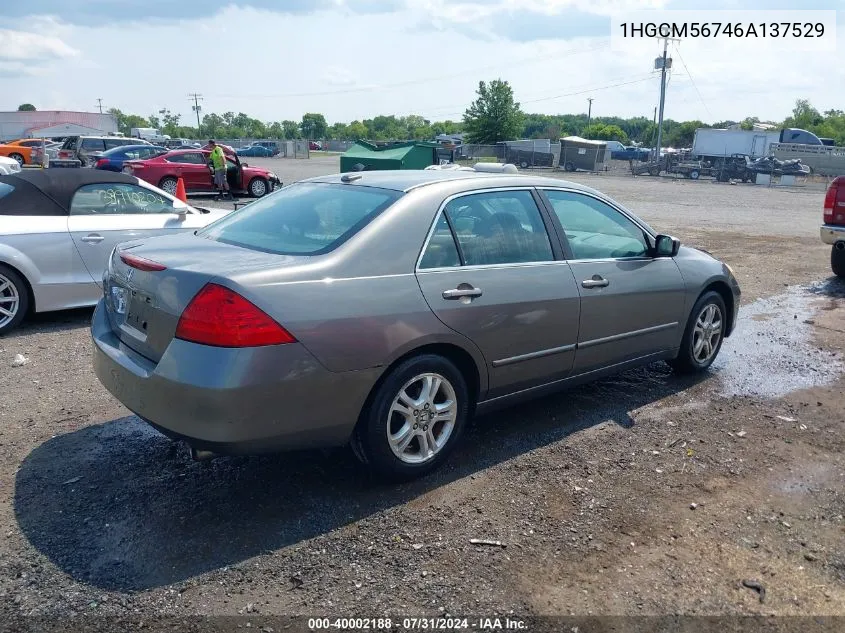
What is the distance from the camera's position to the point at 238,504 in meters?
3.63

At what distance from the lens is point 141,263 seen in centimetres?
364

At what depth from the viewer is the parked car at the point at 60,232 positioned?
6457 mm

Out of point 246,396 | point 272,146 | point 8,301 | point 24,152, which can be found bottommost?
point 8,301

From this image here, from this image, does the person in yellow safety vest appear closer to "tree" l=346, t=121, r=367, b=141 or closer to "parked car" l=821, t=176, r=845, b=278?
"parked car" l=821, t=176, r=845, b=278

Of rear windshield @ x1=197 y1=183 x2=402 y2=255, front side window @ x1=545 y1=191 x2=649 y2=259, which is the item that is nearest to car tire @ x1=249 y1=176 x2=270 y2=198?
rear windshield @ x1=197 y1=183 x2=402 y2=255

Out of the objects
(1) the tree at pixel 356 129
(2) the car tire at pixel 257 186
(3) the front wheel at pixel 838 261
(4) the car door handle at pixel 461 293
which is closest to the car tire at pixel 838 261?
(3) the front wheel at pixel 838 261

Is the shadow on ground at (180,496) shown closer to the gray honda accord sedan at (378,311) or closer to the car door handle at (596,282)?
the gray honda accord sedan at (378,311)

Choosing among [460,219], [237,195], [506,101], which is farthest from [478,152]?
[460,219]

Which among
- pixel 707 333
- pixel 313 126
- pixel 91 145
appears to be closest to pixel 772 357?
pixel 707 333

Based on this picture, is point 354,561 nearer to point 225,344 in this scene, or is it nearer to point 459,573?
point 459,573

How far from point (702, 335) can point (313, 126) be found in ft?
432

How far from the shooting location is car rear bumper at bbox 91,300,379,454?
3162 millimetres

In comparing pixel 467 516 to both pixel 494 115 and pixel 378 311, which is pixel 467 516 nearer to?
pixel 378 311


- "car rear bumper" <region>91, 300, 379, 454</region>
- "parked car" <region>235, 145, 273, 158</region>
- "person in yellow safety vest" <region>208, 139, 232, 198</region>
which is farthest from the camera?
"parked car" <region>235, 145, 273, 158</region>
